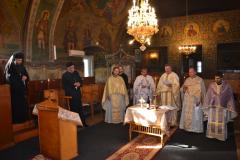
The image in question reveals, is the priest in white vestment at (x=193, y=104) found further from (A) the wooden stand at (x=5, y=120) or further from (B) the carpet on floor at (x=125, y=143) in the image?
(A) the wooden stand at (x=5, y=120)

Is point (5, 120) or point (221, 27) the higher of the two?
point (221, 27)

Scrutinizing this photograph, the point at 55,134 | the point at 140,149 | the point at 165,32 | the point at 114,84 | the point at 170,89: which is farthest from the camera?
the point at 165,32

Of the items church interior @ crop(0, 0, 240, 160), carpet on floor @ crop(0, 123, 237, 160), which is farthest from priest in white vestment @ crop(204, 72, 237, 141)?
carpet on floor @ crop(0, 123, 237, 160)

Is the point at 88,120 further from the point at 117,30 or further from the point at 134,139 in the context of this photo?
the point at 117,30

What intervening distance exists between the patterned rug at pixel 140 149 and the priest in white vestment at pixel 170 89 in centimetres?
155

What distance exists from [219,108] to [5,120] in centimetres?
496

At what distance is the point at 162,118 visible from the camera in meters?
4.96

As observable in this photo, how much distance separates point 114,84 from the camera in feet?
24.1

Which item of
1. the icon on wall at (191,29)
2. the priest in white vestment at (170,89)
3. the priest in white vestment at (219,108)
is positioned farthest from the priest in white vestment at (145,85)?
the icon on wall at (191,29)

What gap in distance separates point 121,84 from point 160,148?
9.41 feet

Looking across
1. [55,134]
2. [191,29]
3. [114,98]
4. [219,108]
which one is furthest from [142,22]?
[191,29]

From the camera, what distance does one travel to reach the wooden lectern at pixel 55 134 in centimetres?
428

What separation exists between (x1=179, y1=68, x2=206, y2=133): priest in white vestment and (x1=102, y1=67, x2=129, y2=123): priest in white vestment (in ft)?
6.56

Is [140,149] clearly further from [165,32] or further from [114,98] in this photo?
[165,32]
